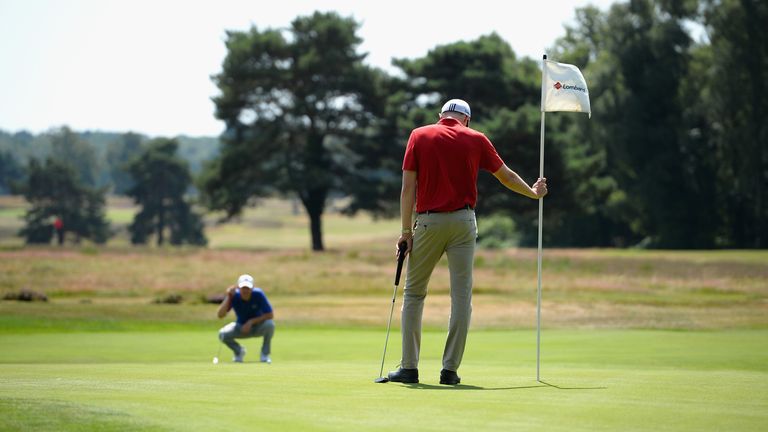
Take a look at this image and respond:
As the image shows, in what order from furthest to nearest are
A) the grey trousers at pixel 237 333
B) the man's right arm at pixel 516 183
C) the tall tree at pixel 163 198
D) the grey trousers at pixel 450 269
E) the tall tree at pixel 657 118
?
the tall tree at pixel 163 198 < the tall tree at pixel 657 118 < the grey trousers at pixel 237 333 < the man's right arm at pixel 516 183 < the grey trousers at pixel 450 269

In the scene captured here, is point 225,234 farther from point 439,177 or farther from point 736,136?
point 439,177

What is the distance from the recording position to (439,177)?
9.49 meters

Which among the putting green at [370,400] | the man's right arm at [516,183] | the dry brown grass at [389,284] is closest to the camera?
the putting green at [370,400]

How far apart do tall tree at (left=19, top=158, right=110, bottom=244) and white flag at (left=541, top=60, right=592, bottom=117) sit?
107m

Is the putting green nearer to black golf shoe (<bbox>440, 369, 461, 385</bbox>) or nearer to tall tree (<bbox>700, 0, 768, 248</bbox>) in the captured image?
black golf shoe (<bbox>440, 369, 461, 385</bbox>)

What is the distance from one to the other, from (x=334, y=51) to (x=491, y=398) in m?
64.1

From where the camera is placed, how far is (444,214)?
374 inches

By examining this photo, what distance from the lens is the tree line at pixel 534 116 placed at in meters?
68.3

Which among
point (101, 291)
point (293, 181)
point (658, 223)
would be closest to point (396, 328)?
point (101, 291)

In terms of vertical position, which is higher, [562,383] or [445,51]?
[445,51]

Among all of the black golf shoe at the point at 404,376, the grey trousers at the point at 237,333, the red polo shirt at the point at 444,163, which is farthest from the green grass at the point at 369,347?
the red polo shirt at the point at 444,163

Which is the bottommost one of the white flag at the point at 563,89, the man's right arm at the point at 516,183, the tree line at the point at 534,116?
the man's right arm at the point at 516,183

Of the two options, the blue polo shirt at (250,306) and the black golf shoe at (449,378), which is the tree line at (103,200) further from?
the black golf shoe at (449,378)

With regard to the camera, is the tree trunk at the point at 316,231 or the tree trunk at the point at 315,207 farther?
the tree trunk at the point at 315,207
